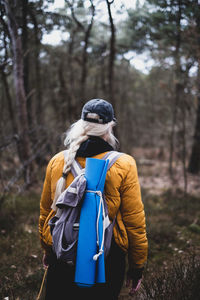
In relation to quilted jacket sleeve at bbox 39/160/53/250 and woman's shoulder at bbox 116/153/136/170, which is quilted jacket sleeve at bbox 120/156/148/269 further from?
quilted jacket sleeve at bbox 39/160/53/250

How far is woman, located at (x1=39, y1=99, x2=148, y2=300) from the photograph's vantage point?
181 centimetres

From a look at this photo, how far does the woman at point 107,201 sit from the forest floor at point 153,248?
81cm

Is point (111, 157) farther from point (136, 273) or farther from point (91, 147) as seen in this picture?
point (136, 273)

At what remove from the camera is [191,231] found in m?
4.96

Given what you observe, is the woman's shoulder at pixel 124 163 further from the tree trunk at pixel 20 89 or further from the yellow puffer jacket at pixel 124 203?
the tree trunk at pixel 20 89

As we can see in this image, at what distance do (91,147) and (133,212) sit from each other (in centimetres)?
65

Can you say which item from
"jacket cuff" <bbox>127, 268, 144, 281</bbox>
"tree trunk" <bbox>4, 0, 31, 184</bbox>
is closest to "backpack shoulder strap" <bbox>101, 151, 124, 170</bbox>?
"jacket cuff" <bbox>127, 268, 144, 281</bbox>

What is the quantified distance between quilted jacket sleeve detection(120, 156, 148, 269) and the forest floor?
0.80m

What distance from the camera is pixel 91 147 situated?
73.1 inches

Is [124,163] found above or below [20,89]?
below

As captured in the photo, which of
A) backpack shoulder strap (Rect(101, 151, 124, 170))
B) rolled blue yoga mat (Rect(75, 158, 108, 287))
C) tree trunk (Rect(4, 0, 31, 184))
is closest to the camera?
rolled blue yoga mat (Rect(75, 158, 108, 287))

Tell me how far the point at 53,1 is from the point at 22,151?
404 centimetres

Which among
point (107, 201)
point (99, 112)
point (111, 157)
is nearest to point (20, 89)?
point (99, 112)

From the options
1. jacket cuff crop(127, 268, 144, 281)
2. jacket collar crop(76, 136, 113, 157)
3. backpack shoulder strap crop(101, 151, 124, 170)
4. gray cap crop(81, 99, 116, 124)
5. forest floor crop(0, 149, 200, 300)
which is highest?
gray cap crop(81, 99, 116, 124)
